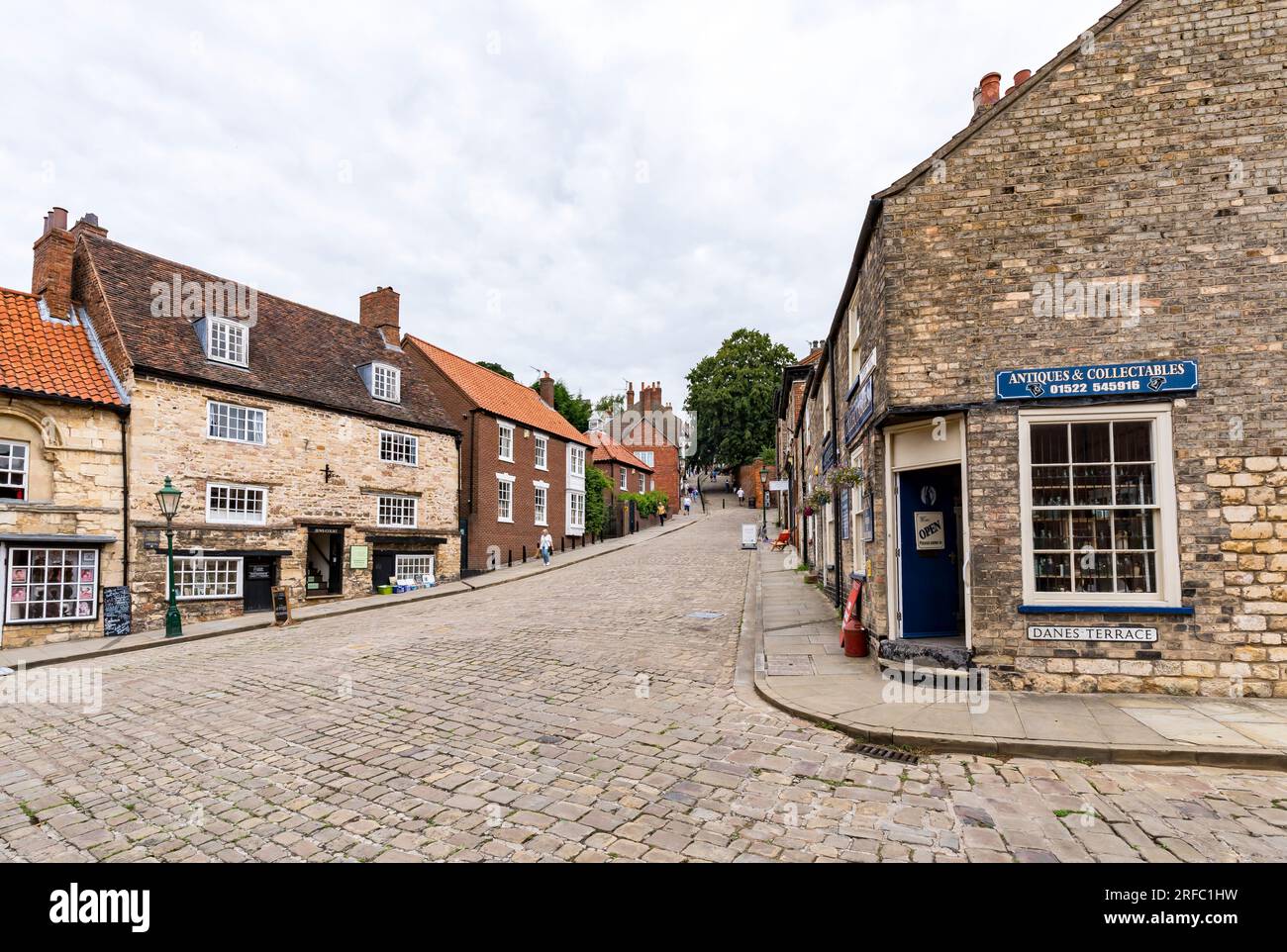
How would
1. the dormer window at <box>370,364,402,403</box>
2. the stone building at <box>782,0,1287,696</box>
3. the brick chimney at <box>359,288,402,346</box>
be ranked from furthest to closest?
the brick chimney at <box>359,288,402,346</box>, the dormer window at <box>370,364,402,403</box>, the stone building at <box>782,0,1287,696</box>

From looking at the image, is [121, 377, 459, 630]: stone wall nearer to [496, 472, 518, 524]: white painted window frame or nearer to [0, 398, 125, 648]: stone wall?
[0, 398, 125, 648]: stone wall

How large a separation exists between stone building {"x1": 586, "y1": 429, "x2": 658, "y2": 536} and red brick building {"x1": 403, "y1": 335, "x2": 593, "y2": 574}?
5883mm

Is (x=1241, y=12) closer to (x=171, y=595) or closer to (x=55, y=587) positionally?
(x=171, y=595)

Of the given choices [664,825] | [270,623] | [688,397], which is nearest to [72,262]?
[270,623]

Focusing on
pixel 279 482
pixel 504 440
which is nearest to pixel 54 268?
pixel 279 482

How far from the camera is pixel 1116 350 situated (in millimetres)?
7781

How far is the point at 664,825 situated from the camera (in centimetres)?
453

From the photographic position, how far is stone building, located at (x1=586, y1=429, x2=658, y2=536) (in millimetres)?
43125

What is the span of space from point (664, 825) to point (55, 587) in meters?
16.6

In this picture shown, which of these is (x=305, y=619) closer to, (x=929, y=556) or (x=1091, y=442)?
(x=929, y=556)

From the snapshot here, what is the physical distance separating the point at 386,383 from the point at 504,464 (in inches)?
275

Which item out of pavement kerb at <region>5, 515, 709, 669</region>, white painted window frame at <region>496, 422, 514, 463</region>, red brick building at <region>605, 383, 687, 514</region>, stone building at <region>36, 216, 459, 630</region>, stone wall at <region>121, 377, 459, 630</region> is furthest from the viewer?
red brick building at <region>605, 383, 687, 514</region>

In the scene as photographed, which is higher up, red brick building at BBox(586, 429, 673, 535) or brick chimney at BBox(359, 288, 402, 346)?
brick chimney at BBox(359, 288, 402, 346)

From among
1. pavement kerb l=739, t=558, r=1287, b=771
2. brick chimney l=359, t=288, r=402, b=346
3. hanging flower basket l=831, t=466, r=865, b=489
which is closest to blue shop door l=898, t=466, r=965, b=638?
hanging flower basket l=831, t=466, r=865, b=489
